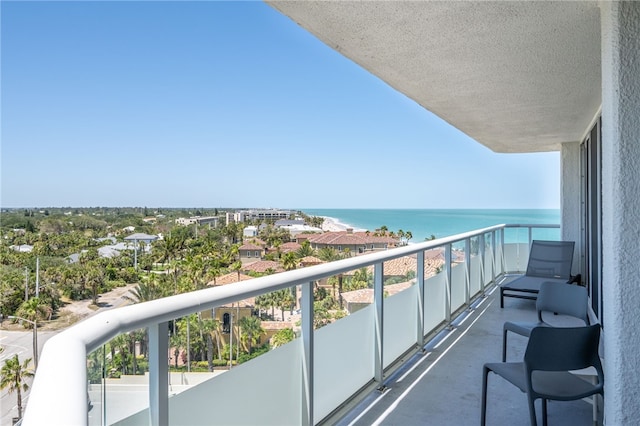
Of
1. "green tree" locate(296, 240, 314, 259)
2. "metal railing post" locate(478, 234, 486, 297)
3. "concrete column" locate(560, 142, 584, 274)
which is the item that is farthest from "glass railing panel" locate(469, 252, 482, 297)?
"green tree" locate(296, 240, 314, 259)

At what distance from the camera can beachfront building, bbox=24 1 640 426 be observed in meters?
1.56

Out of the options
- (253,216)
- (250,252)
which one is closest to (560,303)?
(250,252)

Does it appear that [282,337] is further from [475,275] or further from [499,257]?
[499,257]

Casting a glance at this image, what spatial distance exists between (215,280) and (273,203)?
33388mm

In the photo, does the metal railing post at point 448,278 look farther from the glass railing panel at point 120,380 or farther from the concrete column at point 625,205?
the glass railing panel at point 120,380

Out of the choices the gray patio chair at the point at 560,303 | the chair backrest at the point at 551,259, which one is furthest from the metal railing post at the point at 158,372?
the chair backrest at the point at 551,259

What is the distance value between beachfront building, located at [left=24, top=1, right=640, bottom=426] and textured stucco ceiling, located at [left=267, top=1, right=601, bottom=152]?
0.05ft

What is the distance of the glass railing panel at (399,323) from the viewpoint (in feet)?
11.6

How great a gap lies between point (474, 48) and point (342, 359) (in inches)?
97.1

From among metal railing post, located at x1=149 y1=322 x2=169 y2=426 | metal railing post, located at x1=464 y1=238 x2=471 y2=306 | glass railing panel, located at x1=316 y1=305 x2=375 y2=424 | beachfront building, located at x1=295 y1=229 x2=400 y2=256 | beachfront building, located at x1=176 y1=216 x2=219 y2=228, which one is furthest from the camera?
beachfront building, located at x1=176 y1=216 x2=219 y2=228

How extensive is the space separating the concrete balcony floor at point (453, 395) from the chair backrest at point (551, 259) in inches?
113

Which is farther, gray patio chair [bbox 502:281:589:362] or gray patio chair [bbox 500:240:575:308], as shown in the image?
gray patio chair [bbox 500:240:575:308]

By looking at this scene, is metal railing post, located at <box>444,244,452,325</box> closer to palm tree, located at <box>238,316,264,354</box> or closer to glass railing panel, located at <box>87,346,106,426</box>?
palm tree, located at <box>238,316,264,354</box>

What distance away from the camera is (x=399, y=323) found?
3.80 m
